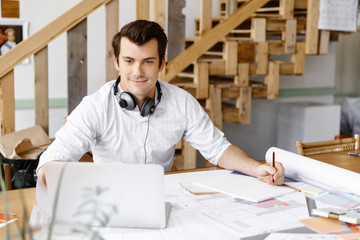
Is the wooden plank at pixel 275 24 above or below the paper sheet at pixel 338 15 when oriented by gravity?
below

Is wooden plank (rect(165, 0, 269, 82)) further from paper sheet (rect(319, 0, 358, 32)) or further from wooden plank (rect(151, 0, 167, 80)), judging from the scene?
paper sheet (rect(319, 0, 358, 32))

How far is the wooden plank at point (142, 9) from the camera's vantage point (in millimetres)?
2959

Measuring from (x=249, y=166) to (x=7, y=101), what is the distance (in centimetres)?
163

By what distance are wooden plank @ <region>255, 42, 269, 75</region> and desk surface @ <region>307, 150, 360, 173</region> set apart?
149 centimetres

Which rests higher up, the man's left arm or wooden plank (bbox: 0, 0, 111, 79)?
wooden plank (bbox: 0, 0, 111, 79)

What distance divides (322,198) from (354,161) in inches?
24.4

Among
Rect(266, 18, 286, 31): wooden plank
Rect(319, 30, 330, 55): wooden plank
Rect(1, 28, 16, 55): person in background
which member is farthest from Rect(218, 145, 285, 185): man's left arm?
Rect(1, 28, 16, 55): person in background

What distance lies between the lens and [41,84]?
108 inches

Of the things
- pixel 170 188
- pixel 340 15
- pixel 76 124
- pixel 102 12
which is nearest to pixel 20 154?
pixel 76 124

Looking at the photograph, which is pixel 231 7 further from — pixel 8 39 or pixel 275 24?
pixel 8 39

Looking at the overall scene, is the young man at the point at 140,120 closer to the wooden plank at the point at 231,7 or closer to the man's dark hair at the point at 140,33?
the man's dark hair at the point at 140,33

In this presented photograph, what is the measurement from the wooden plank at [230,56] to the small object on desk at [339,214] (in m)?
A: 2.18

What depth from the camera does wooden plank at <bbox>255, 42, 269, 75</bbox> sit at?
352 cm

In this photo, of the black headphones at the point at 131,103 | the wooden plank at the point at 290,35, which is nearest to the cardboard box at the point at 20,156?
the black headphones at the point at 131,103
